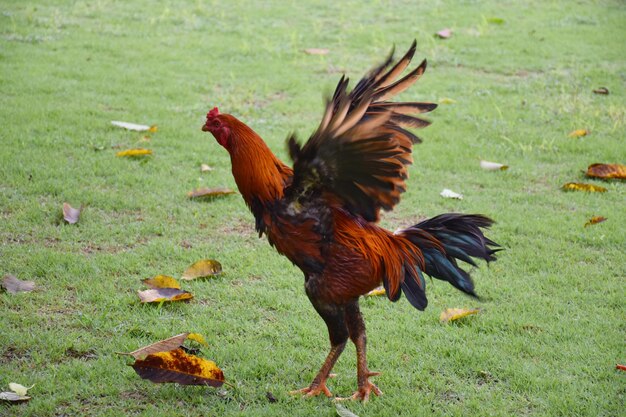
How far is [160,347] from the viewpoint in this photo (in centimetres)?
448

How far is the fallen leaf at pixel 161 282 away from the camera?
542cm

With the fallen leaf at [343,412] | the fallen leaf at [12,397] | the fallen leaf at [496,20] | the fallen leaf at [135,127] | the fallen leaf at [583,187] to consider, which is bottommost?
the fallen leaf at [343,412]

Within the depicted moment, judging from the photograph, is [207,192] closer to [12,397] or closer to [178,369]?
[178,369]

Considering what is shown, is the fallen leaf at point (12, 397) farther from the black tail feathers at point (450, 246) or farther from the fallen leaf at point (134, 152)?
the fallen leaf at point (134, 152)

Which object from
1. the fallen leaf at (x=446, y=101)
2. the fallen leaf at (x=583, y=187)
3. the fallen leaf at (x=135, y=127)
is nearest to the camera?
the fallen leaf at (x=583, y=187)

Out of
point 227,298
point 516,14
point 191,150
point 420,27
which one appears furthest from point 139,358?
point 516,14

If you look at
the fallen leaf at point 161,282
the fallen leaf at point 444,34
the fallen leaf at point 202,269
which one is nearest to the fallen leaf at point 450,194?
the fallen leaf at point 202,269

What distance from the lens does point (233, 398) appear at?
14.3 feet

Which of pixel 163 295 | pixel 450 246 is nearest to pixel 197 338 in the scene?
pixel 163 295

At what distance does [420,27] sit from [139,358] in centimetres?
986

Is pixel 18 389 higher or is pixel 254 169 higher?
pixel 254 169

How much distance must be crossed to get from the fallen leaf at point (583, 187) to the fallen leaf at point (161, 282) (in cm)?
402

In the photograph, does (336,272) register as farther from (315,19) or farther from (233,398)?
(315,19)

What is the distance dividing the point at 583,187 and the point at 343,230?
397cm
